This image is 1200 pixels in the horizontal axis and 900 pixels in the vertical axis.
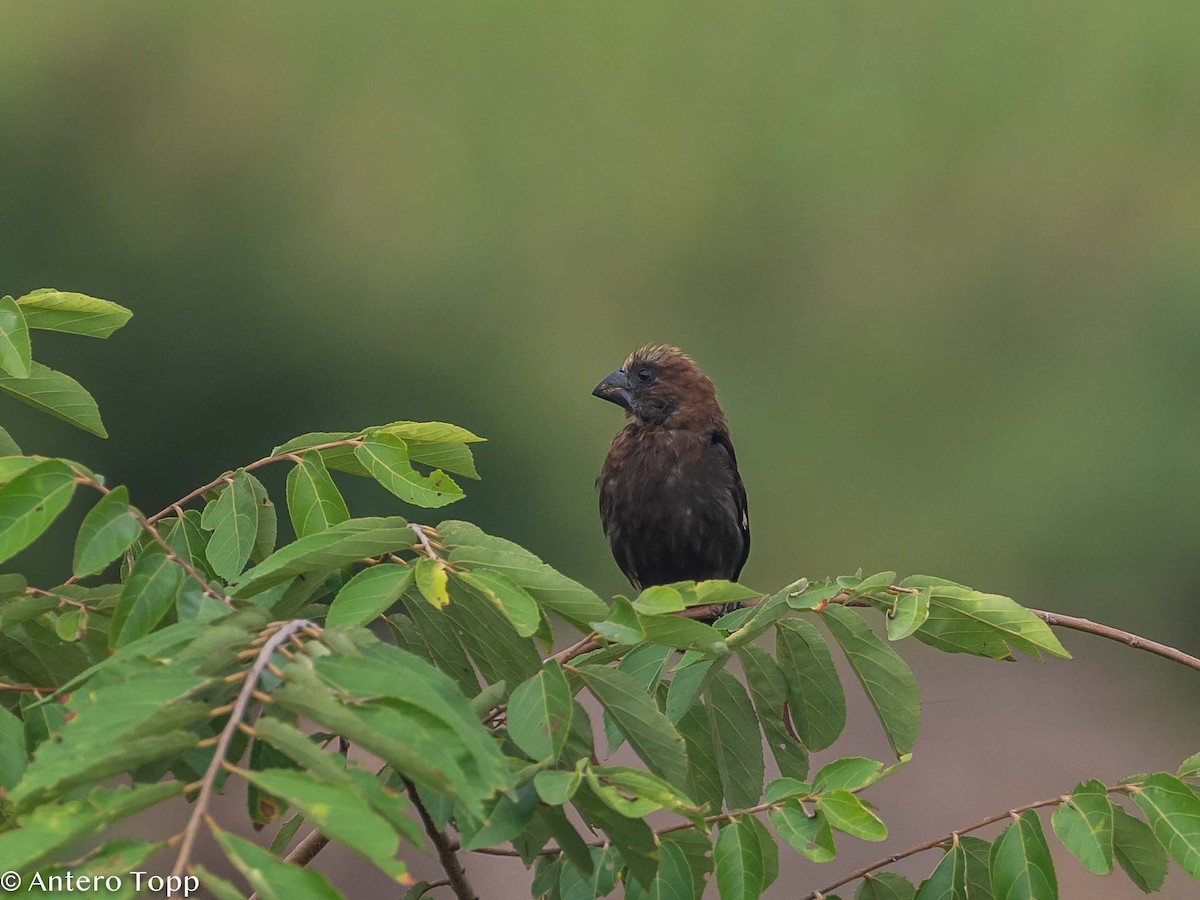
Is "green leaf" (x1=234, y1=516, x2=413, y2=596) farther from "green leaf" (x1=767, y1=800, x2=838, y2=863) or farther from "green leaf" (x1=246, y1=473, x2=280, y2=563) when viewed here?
"green leaf" (x1=767, y1=800, x2=838, y2=863)

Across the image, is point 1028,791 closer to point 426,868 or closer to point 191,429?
point 426,868

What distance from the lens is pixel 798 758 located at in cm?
198

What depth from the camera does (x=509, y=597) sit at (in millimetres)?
1402

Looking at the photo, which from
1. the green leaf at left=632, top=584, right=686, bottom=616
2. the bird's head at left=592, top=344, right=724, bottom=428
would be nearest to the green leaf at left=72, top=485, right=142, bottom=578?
the green leaf at left=632, top=584, right=686, bottom=616

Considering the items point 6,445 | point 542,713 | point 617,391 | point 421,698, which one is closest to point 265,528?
point 6,445

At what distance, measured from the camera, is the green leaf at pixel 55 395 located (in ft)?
6.02

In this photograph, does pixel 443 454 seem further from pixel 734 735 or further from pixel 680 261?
pixel 680 261

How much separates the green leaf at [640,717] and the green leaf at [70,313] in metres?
0.87

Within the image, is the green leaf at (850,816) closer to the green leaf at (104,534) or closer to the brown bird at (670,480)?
the green leaf at (104,534)

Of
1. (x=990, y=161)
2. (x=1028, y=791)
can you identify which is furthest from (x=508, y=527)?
(x=990, y=161)

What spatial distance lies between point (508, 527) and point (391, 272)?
233 cm

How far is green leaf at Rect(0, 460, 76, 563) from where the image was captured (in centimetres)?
136

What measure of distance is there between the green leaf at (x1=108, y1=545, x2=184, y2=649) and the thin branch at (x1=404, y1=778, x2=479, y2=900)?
1.07 feet

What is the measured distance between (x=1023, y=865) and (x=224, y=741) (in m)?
1.04
